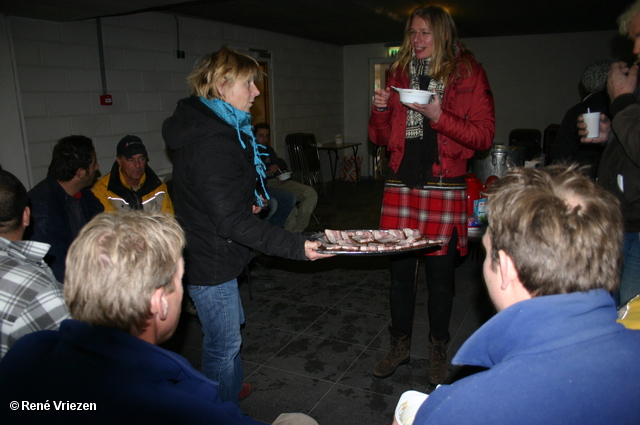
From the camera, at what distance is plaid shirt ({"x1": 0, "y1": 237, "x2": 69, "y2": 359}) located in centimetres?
123

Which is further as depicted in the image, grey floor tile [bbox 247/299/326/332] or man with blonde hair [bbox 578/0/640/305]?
grey floor tile [bbox 247/299/326/332]

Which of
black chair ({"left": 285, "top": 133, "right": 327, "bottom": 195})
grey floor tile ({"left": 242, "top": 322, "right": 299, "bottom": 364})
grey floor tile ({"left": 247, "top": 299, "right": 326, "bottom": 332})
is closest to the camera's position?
grey floor tile ({"left": 242, "top": 322, "right": 299, "bottom": 364})

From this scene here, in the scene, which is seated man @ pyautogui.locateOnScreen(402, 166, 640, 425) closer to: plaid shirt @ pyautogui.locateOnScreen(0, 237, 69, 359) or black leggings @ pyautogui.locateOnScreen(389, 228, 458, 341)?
plaid shirt @ pyautogui.locateOnScreen(0, 237, 69, 359)

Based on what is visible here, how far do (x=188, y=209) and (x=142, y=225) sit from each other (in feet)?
2.63

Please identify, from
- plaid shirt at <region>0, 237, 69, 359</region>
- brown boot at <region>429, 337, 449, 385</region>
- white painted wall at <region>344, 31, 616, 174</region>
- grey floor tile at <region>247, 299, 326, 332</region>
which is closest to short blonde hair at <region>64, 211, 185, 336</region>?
plaid shirt at <region>0, 237, 69, 359</region>

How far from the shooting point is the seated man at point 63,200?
2275 mm

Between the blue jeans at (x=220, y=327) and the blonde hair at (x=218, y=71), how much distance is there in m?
0.76

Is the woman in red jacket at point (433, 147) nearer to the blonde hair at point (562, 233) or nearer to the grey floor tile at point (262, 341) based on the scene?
the grey floor tile at point (262, 341)

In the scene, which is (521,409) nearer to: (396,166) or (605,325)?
(605,325)

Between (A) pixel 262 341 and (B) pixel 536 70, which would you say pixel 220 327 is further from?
(B) pixel 536 70

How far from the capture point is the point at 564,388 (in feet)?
2.39

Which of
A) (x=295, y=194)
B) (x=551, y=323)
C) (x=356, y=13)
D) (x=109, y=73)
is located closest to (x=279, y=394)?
(x=551, y=323)

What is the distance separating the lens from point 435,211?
7.41 ft

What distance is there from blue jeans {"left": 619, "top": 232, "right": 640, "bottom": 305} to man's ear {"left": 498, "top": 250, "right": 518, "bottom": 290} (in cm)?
131
